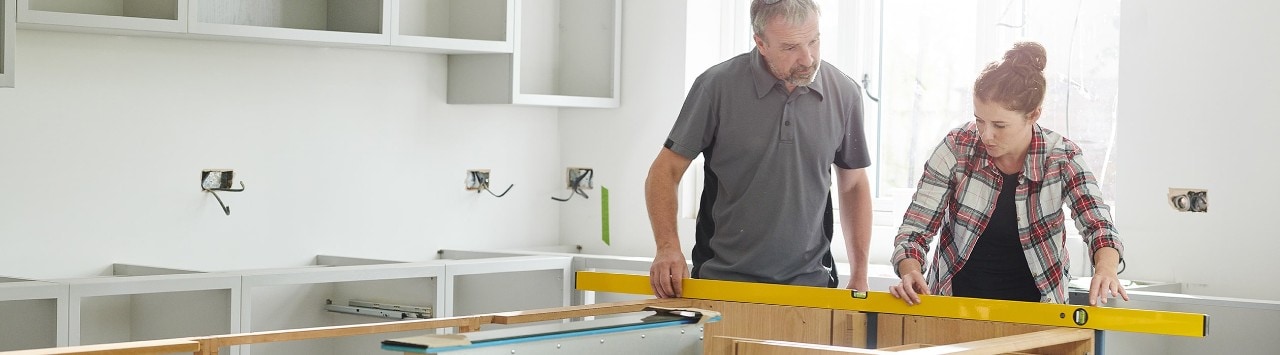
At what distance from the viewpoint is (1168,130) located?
10.6 ft

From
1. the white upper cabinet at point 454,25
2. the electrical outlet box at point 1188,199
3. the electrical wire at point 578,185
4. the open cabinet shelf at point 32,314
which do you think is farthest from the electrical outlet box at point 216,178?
the electrical outlet box at point 1188,199

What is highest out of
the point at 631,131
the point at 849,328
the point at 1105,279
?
the point at 631,131

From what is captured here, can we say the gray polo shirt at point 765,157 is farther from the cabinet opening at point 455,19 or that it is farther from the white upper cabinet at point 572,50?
the white upper cabinet at point 572,50

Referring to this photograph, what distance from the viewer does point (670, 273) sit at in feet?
7.72

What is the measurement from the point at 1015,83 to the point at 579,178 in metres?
2.50

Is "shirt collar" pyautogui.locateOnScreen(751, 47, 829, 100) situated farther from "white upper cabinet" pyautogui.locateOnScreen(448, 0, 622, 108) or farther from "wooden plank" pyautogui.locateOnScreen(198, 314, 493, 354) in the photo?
"white upper cabinet" pyautogui.locateOnScreen(448, 0, 622, 108)

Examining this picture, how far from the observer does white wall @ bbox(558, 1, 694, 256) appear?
4.21m

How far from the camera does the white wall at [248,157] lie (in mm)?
3244

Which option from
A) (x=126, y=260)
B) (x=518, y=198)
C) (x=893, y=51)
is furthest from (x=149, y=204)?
(x=893, y=51)

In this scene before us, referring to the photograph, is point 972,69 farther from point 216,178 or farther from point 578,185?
point 216,178

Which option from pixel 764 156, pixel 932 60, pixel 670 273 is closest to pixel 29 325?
pixel 670 273

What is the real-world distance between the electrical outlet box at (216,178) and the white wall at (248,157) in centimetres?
2

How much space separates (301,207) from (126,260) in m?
0.53

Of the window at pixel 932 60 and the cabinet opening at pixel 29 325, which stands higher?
the window at pixel 932 60
